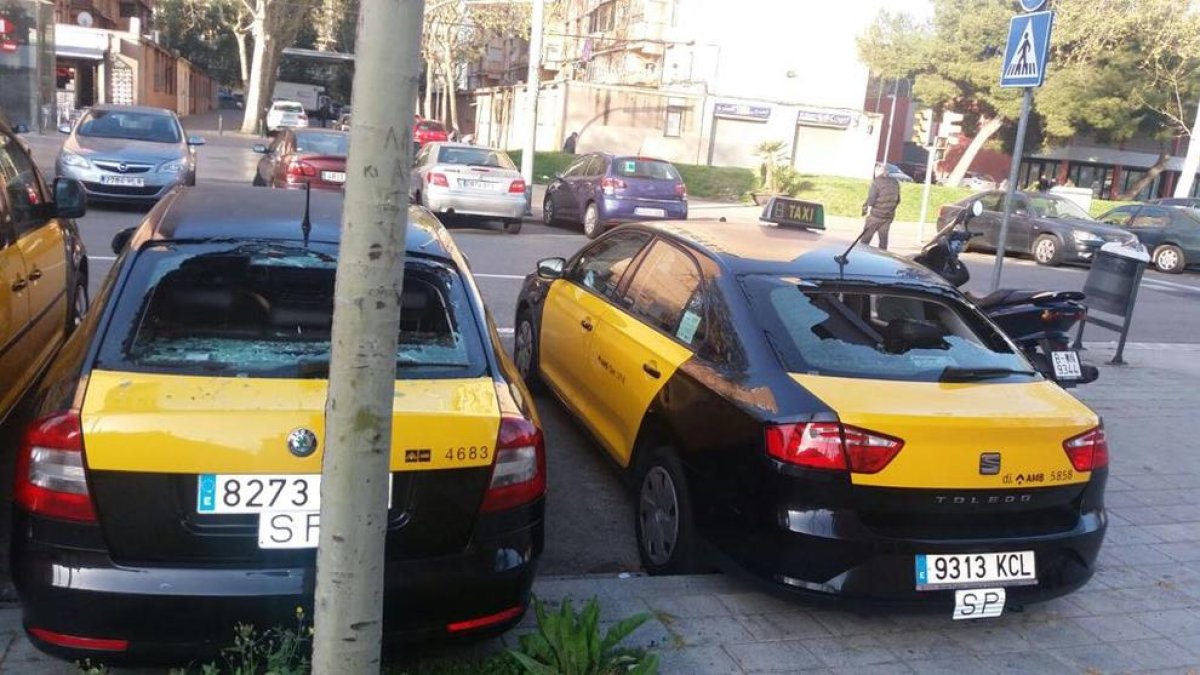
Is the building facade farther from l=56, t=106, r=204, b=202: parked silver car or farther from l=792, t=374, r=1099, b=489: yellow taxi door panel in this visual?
l=792, t=374, r=1099, b=489: yellow taxi door panel

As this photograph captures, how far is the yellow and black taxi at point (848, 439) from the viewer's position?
143 inches

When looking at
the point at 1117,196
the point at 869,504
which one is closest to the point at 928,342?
the point at 869,504

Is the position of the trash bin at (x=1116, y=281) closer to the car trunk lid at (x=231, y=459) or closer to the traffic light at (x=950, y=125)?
the car trunk lid at (x=231, y=459)

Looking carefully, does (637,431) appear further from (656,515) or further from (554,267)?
(554,267)

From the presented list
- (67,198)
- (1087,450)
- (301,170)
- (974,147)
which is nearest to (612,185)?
(301,170)

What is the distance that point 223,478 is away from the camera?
9.42 ft

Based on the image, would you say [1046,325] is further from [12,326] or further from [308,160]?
[308,160]

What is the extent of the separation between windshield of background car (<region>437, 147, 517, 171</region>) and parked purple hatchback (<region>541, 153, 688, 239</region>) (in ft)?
5.15

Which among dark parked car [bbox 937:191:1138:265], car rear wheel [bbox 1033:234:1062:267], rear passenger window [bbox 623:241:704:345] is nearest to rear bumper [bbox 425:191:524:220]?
dark parked car [bbox 937:191:1138:265]

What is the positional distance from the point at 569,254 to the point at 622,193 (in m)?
2.77

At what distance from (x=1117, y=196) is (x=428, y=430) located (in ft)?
194

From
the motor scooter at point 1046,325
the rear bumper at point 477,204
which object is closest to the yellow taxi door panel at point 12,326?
the motor scooter at point 1046,325

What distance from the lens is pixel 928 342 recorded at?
4379 millimetres

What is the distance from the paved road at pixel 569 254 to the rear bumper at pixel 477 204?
394 millimetres
